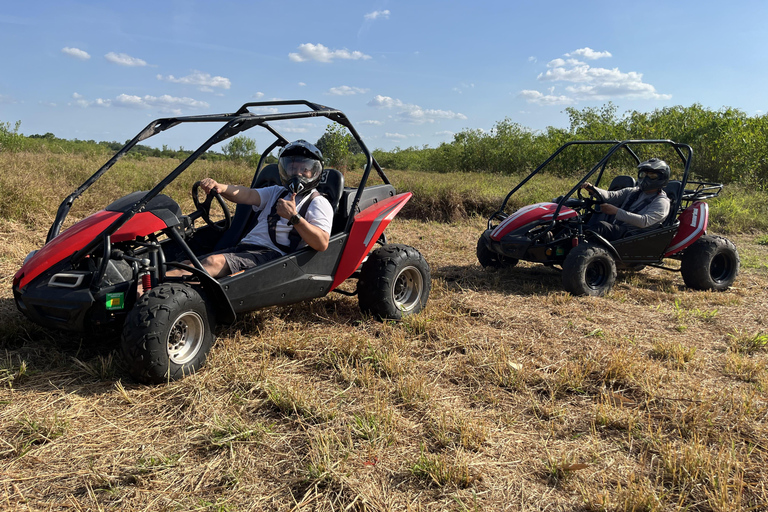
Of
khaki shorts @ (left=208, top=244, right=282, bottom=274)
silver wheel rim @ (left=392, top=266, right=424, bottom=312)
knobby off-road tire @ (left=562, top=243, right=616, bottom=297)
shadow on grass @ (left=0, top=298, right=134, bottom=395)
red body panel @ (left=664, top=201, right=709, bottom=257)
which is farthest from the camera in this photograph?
red body panel @ (left=664, top=201, right=709, bottom=257)

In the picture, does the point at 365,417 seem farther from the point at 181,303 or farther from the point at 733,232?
the point at 733,232

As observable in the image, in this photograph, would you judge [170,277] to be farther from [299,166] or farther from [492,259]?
[492,259]

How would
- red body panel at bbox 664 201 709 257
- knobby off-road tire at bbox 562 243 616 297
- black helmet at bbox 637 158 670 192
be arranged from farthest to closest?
1. red body panel at bbox 664 201 709 257
2. black helmet at bbox 637 158 670 192
3. knobby off-road tire at bbox 562 243 616 297

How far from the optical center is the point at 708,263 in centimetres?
617

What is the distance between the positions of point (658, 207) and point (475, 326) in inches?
116

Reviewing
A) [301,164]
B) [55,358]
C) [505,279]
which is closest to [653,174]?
[505,279]

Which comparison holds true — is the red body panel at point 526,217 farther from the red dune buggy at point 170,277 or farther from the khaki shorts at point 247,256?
the khaki shorts at point 247,256

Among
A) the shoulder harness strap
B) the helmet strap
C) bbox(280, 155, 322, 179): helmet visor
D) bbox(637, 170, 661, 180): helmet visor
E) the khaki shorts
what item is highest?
bbox(637, 170, 661, 180): helmet visor

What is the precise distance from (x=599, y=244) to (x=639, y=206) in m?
0.90

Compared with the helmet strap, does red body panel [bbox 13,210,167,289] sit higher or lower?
lower

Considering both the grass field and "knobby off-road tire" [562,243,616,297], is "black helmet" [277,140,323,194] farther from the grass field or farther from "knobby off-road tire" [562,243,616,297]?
"knobby off-road tire" [562,243,616,297]

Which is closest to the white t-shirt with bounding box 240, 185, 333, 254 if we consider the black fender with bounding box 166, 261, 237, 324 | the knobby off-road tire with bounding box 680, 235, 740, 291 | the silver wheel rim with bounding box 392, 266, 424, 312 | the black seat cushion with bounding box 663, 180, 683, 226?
the black fender with bounding box 166, 261, 237, 324

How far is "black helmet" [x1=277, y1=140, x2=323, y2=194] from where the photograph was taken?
3924 mm

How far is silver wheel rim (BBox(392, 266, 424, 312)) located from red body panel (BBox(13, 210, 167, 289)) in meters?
1.97
